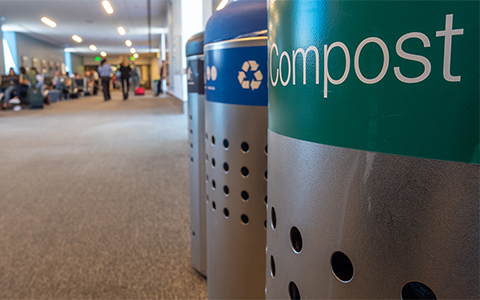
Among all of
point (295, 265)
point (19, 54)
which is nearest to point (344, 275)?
point (295, 265)

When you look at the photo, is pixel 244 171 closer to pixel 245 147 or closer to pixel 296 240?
pixel 245 147

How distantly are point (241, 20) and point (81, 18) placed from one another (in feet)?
58.1

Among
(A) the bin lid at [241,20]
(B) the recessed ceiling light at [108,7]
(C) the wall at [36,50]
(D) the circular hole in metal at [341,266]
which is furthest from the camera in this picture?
(C) the wall at [36,50]

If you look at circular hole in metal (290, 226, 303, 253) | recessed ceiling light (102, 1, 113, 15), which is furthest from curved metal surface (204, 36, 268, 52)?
recessed ceiling light (102, 1, 113, 15)

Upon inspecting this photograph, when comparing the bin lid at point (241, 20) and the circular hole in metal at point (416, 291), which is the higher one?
the bin lid at point (241, 20)

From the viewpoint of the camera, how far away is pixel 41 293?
1579 mm

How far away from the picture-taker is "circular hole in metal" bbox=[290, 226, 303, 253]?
43cm

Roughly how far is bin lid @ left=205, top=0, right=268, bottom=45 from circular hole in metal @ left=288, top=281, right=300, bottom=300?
532 mm

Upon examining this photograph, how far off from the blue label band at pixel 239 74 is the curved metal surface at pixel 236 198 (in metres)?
0.02

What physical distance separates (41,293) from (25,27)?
19.8 meters

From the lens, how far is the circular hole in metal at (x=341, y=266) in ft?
1.22

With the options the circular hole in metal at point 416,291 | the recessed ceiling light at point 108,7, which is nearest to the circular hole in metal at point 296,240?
the circular hole in metal at point 416,291

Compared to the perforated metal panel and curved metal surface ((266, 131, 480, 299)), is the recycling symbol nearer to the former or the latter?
the perforated metal panel

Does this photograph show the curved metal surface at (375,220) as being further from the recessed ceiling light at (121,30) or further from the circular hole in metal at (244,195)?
the recessed ceiling light at (121,30)
